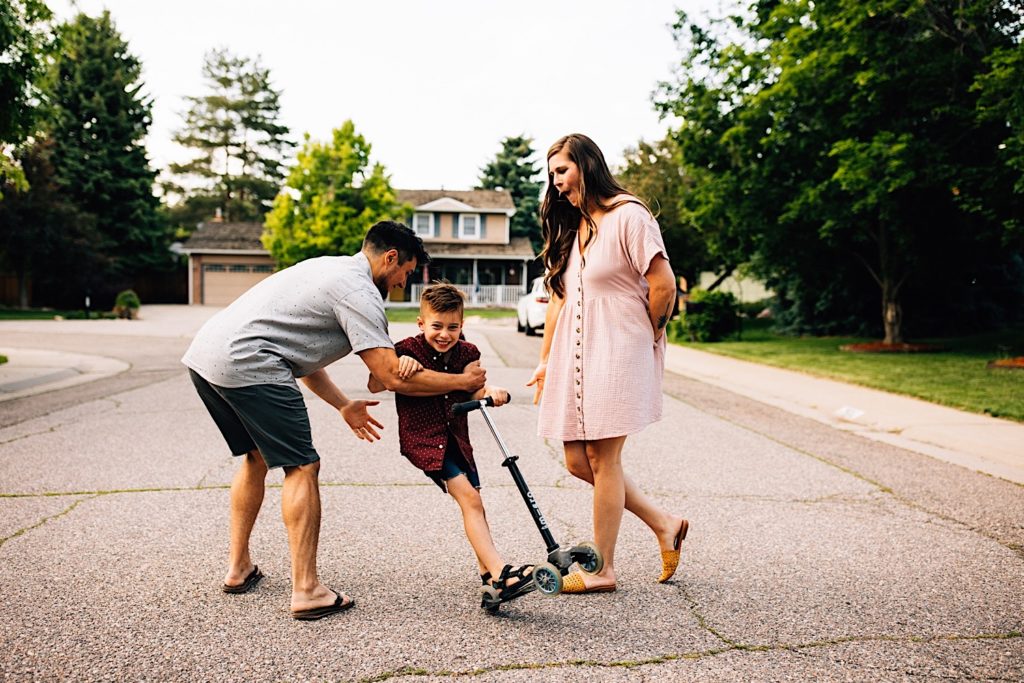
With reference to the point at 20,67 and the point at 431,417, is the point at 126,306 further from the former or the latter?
the point at 431,417

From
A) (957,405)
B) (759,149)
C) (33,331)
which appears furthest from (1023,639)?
(33,331)

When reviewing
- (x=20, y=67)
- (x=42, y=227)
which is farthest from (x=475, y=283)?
(x=20, y=67)

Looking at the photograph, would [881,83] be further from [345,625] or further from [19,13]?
[345,625]

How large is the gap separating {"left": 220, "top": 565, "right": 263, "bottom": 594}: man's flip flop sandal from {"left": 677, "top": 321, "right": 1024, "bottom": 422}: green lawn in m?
8.18

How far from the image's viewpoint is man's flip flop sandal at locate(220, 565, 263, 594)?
3.68 metres

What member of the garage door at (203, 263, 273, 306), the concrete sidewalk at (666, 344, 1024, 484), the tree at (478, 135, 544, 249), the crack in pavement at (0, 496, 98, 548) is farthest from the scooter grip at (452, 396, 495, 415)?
the tree at (478, 135, 544, 249)

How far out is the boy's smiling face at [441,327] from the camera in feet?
11.4

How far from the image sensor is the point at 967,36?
51.1 feet

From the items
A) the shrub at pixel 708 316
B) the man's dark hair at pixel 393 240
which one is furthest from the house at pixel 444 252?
the man's dark hair at pixel 393 240

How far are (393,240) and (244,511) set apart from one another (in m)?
1.38

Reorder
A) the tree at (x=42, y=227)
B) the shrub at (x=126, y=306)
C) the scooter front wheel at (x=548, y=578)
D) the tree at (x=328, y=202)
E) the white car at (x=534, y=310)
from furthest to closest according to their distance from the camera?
the tree at (x=328, y=202), the tree at (x=42, y=227), the shrub at (x=126, y=306), the white car at (x=534, y=310), the scooter front wheel at (x=548, y=578)

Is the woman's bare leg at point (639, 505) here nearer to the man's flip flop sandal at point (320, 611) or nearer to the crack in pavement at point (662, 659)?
the crack in pavement at point (662, 659)

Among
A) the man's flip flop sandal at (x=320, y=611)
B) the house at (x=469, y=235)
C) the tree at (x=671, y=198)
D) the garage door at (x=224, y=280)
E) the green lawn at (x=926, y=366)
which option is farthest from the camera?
the house at (x=469, y=235)

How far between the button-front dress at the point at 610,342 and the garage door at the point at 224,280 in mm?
43202
